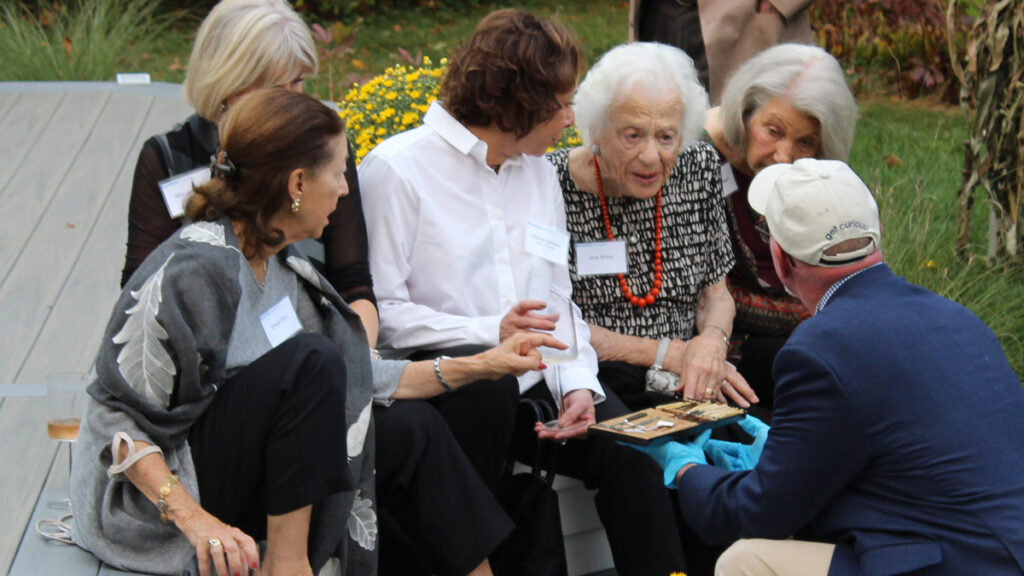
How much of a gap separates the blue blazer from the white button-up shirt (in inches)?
39.6

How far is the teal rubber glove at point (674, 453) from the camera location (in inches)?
98.3

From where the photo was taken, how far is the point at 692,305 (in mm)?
3475

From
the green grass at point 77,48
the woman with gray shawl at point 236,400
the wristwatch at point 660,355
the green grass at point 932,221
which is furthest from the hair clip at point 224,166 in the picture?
the green grass at point 77,48

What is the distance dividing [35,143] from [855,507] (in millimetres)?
4460

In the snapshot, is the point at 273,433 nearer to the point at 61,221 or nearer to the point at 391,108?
the point at 391,108

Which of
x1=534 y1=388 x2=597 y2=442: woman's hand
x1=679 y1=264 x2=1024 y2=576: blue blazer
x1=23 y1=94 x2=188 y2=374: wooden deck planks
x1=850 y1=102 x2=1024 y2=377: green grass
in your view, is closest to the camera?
x1=679 y1=264 x2=1024 y2=576: blue blazer

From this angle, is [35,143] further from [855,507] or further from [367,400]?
[855,507]

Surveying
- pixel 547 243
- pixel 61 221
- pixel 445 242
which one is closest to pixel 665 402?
pixel 547 243

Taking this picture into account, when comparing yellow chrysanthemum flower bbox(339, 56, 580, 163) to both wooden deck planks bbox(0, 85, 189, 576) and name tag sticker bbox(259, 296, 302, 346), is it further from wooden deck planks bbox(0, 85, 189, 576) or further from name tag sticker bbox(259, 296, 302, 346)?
name tag sticker bbox(259, 296, 302, 346)

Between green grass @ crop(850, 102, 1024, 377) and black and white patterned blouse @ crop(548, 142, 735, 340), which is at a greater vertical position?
black and white patterned blouse @ crop(548, 142, 735, 340)

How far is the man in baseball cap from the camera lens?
2.02m

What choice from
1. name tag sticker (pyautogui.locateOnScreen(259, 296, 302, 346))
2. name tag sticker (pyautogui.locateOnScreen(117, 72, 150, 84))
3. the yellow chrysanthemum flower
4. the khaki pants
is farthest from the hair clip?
name tag sticker (pyautogui.locateOnScreen(117, 72, 150, 84))

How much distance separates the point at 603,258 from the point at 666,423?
0.82m

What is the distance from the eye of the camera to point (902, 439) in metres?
2.02
